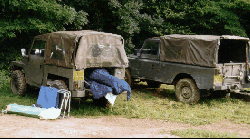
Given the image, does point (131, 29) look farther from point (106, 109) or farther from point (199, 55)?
point (106, 109)

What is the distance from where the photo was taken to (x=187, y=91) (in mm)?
9438

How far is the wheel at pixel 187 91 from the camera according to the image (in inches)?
361

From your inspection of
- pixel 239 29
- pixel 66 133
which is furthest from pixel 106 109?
pixel 239 29

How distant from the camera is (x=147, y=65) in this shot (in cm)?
1082

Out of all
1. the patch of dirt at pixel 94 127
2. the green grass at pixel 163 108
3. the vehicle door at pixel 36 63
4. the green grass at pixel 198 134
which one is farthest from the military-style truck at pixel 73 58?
the green grass at pixel 198 134

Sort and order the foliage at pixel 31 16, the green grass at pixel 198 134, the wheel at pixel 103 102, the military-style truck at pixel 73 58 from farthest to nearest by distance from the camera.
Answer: the foliage at pixel 31 16
the wheel at pixel 103 102
the military-style truck at pixel 73 58
the green grass at pixel 198 134

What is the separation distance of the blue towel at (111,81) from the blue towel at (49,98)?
44.3 inches

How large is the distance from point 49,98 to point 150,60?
443 centimetres

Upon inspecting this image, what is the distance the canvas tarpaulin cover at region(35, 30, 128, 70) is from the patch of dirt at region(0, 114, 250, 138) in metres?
1.57

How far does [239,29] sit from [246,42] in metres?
6.55

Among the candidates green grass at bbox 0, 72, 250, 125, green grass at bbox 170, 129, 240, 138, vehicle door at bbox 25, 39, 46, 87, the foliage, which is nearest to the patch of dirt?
green grass at bbox 170, 129, 240, 138

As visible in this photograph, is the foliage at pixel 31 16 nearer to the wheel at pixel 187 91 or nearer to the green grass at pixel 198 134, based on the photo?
the wheel at pixel 187 91

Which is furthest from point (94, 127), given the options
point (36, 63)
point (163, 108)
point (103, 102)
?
point (36, 63)

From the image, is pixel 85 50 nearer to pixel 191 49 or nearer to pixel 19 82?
pixel 19 82
